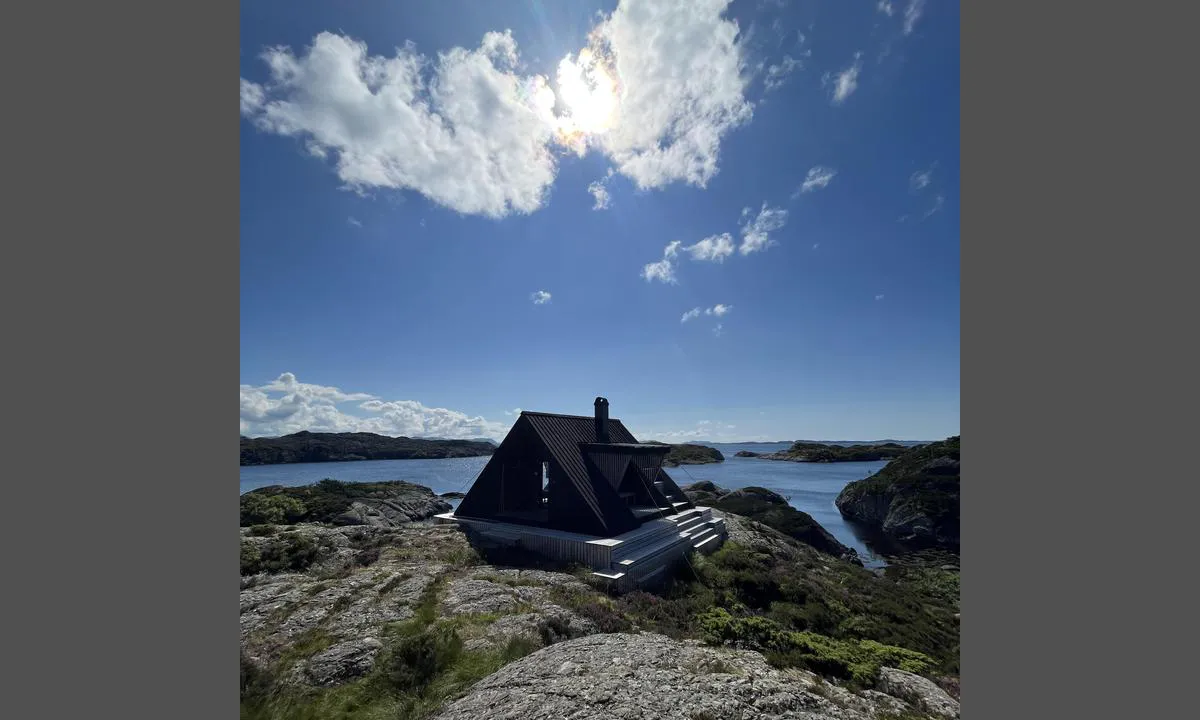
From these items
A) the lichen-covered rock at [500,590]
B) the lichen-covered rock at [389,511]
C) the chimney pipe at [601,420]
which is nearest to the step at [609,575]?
the lichen-covered rock at [500,590]

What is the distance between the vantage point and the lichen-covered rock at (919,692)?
23.6 ft

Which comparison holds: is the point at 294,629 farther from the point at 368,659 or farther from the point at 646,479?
the point at 646,479

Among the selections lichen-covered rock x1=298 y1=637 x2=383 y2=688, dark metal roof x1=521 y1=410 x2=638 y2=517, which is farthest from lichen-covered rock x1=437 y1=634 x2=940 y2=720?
dark metal roof x1=521 y1=410 x2=638 y2=517

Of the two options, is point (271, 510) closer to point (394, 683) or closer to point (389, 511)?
point (389, 511)

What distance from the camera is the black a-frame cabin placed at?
51.9ft

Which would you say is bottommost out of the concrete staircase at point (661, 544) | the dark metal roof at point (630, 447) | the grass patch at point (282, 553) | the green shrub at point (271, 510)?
Answer: the concrete staircase at point (661, 544)

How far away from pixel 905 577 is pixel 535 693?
27.9 metres

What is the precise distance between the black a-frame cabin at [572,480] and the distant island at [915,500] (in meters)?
25.9

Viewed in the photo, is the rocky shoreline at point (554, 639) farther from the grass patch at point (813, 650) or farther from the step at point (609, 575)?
the step at point (609, 575)

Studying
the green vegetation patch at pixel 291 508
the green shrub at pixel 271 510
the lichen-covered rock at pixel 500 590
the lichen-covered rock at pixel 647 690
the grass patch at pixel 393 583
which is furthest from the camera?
the green vegetation patch at pixel 291 508

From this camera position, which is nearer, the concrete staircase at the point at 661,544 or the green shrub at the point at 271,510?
the concrete staircase at the point at 661,544

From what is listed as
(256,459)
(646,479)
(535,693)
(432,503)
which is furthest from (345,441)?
(535,693)

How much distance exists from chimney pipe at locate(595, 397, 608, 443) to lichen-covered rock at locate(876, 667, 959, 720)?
12639 millimetres

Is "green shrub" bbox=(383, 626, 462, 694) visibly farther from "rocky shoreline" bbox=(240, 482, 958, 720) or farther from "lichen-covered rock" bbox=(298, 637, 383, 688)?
"lichen-covered rock" bbox=(298, 637, 383, 688)
